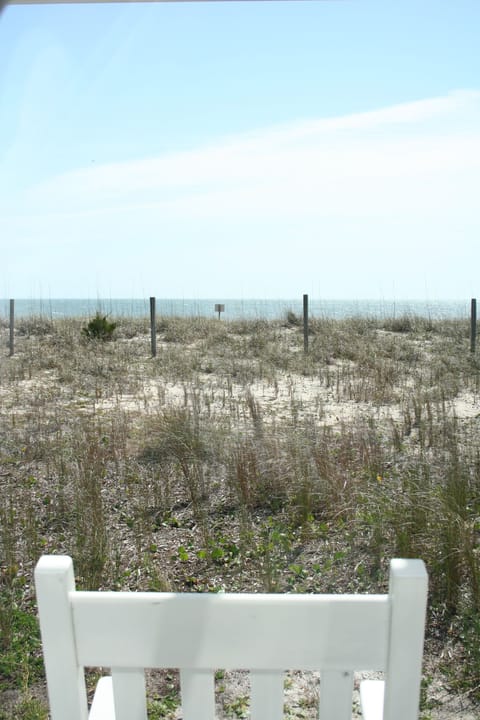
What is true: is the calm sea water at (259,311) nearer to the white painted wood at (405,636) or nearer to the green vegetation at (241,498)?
the green vegetation at (241,498)

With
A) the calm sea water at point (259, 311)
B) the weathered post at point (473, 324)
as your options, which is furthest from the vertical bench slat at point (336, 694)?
the calm sea water at point (259, 311)

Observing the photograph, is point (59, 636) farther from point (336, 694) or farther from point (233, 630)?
point (336, 694)

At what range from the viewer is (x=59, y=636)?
2.52 ft

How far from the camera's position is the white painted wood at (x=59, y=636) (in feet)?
2.45

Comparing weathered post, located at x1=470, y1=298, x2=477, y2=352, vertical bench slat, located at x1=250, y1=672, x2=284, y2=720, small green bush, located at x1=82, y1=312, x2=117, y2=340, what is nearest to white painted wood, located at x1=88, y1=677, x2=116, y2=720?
vertical bench slat, located at x1=250, y1=672, x2=284, y2=720

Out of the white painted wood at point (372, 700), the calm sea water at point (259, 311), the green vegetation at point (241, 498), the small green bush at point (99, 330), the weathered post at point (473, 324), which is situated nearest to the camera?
the white painted wood at point (372, 700)

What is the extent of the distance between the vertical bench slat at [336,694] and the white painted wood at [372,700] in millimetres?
106

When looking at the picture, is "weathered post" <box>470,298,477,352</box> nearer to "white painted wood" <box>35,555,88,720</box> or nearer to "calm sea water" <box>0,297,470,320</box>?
"calm sea water" <box>0,297,470,320</box>

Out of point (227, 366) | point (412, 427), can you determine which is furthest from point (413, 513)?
point (227, 366)

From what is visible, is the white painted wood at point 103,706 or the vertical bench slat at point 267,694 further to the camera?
the white painted wood at point 103,706

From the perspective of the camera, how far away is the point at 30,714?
195cm

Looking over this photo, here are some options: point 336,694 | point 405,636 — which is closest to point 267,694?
point 336,694

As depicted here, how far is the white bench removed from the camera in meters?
0.75

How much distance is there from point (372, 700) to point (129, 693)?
0.38m
